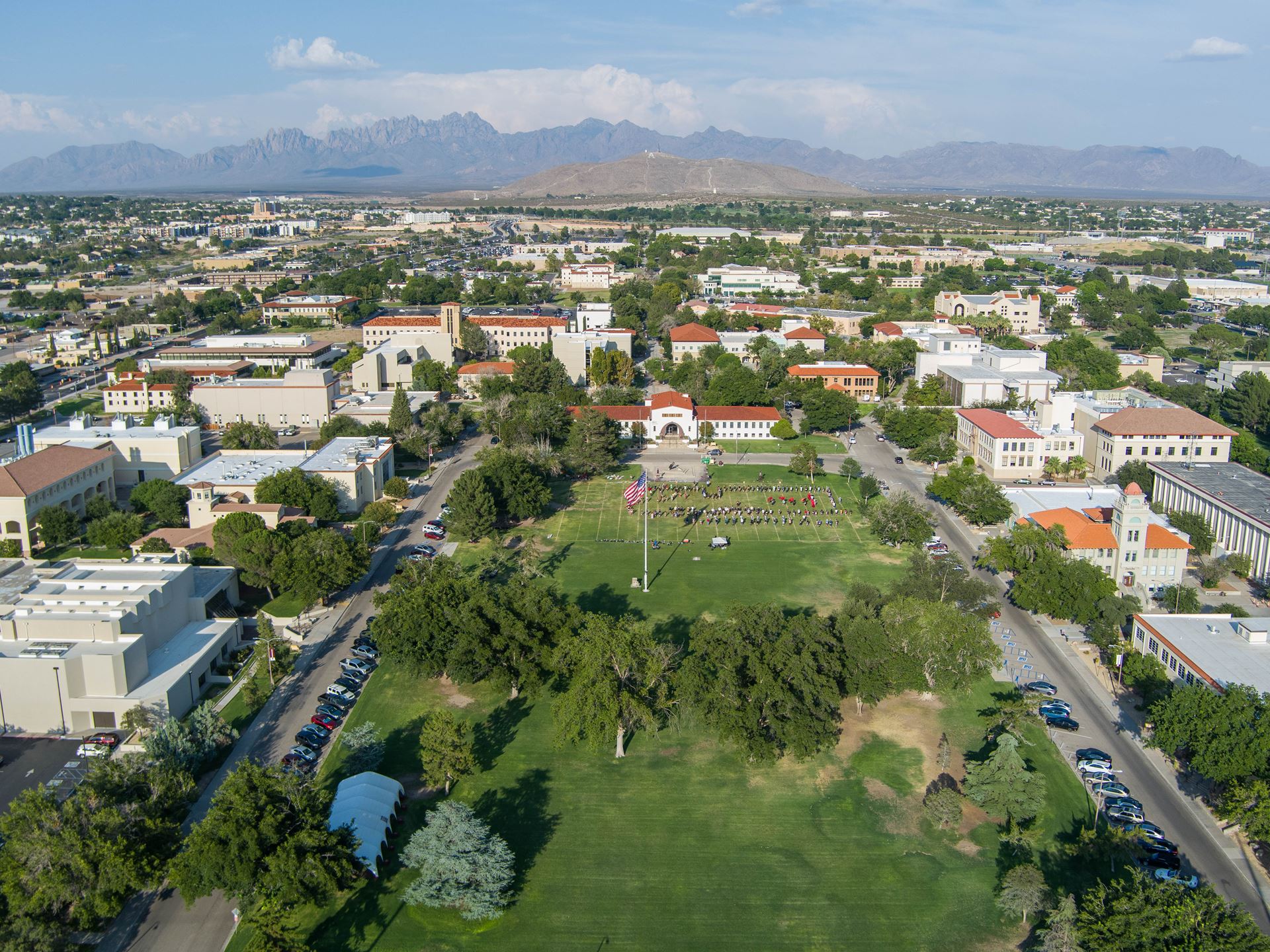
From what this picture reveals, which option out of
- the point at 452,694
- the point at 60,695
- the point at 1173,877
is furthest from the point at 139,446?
the point at 1173,877

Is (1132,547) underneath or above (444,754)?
above

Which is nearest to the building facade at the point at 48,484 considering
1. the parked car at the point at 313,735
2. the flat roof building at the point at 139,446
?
the flat roof building at the point at 139,446

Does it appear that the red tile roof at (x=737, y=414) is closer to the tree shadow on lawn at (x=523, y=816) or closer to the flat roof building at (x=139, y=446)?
the flat roof building at (x=139, y=446)

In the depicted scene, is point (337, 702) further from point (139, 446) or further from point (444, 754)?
point (139, 446)

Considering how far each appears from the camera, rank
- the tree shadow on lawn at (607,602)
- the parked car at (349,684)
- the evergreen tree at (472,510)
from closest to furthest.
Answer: the parked car at (349,684) → the tree shadow on lawn at (607,602) → the evergreen tree at (472,510)

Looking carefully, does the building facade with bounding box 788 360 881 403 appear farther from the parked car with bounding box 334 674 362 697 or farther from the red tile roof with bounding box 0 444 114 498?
the parked car with bounding box 334 674 362 697
